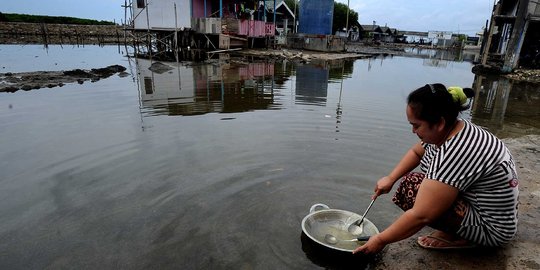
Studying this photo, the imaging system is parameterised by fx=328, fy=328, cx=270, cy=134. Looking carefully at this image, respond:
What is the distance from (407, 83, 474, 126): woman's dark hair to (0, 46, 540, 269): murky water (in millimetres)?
1418

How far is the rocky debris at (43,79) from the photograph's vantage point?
360 inches

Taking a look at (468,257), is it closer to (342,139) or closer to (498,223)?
(498,223)

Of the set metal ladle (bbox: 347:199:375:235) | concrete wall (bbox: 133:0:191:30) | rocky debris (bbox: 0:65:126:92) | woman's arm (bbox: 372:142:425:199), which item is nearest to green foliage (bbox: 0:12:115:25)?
concrete wall (bbox: 133:0:191:30)

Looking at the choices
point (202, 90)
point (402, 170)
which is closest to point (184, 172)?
point (402, 170)

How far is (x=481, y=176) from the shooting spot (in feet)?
6.20

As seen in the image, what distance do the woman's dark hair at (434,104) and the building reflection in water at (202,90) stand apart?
5.60 m

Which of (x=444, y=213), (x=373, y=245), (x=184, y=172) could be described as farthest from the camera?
(x=184, y=172)

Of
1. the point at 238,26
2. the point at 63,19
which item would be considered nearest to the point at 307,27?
the point at 238,26

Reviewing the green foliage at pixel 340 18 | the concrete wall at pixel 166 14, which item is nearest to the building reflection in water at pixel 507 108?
the concrete wall at pixel 166 14

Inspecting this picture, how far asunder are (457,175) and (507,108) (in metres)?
8.90

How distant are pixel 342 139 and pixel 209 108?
10.8 ft

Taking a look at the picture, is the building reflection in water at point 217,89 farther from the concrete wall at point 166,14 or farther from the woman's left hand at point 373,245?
the concrete wall at point 166,14

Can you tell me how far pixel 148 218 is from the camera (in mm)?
3131

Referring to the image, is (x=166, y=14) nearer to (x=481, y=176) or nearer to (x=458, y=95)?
(x=458, y=95)
